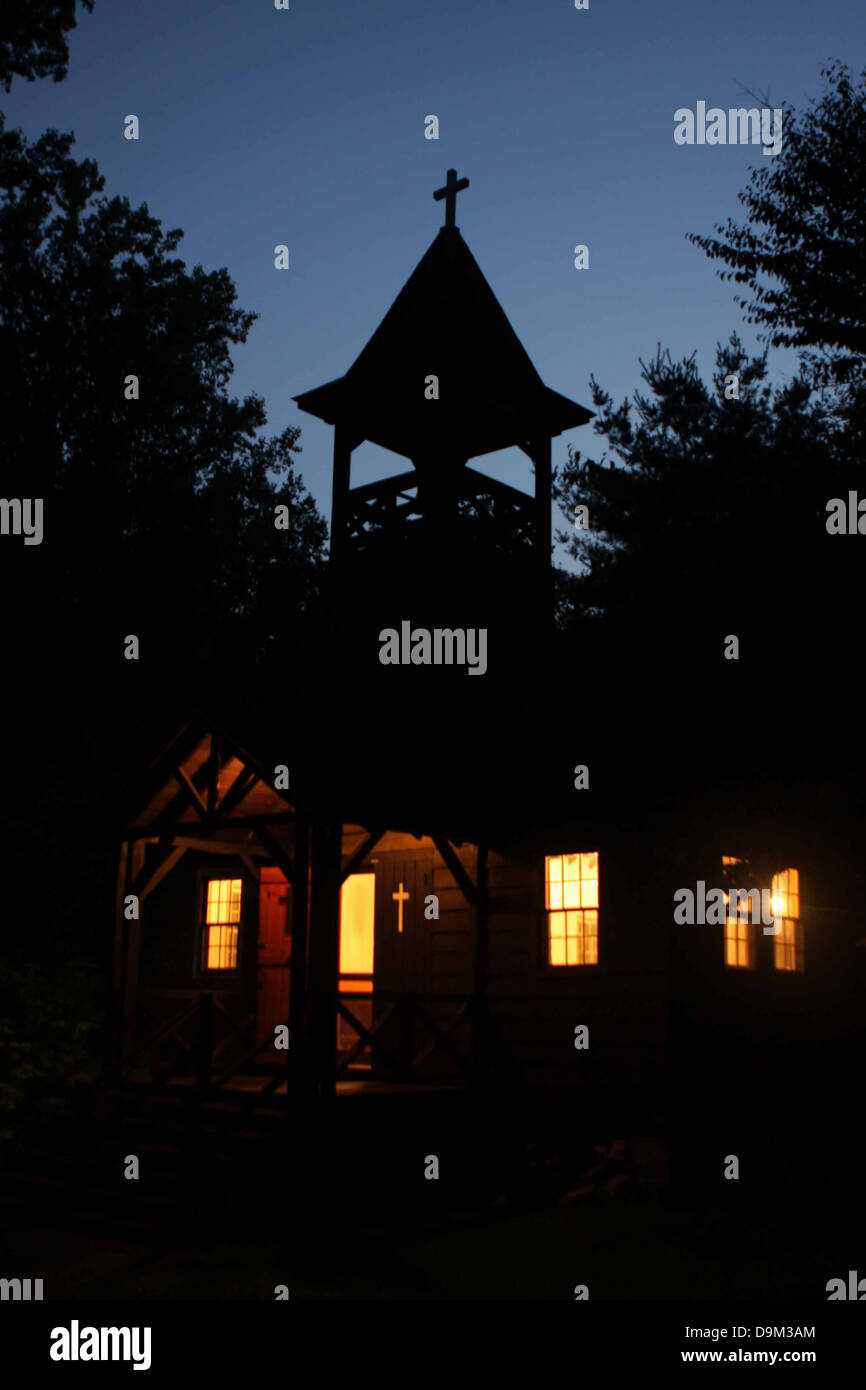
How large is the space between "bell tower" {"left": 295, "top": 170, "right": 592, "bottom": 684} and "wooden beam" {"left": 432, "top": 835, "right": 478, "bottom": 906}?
3016 mm

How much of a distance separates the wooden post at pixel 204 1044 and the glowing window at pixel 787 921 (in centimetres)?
694

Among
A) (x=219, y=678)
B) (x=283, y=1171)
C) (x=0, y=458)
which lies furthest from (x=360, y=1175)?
(x=0, y=458)

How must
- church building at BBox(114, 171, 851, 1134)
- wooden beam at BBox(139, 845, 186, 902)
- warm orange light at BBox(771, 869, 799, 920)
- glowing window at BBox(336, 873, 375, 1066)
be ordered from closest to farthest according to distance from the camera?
1. church building at BBox(114, 171, 851, 1134)
2. wooden beam at BBox(139, 845, 186, 902)
3. warm orange light at BBox(771, 869, 799, 920)
4. glowing window at BBox(336, 873, 375, 1066)

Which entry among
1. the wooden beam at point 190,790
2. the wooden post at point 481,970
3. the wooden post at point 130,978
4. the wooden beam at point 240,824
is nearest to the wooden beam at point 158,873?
the wooden post at point 130,978

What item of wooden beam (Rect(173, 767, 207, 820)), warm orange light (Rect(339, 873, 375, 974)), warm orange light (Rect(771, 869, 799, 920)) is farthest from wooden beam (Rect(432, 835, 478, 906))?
warm orange light (Rect(771, 869, 799, 920))

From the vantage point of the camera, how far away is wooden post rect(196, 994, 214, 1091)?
12734 millimetres

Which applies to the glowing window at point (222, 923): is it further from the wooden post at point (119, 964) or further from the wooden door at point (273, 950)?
the wooden post at point (119, 964)

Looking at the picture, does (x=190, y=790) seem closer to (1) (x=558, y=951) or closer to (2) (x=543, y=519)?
(1) (x=558, y=951)

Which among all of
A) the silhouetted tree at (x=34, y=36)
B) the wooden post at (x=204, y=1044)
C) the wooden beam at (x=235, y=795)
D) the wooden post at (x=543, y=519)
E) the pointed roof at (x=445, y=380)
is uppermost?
the silhouetted tree at (x=34, y=36)

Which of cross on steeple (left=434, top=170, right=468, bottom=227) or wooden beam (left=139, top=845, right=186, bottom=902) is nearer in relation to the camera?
wooden beam (left=139, top=845, right=186, bottom=902)

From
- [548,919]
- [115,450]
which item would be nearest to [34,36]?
[115,450]

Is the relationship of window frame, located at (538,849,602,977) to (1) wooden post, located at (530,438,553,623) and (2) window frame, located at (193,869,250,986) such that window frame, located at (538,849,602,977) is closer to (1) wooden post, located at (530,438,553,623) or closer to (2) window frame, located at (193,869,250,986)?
(1) wooden post, located at (530,438,553,623)

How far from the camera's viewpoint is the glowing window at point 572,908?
577 inches
